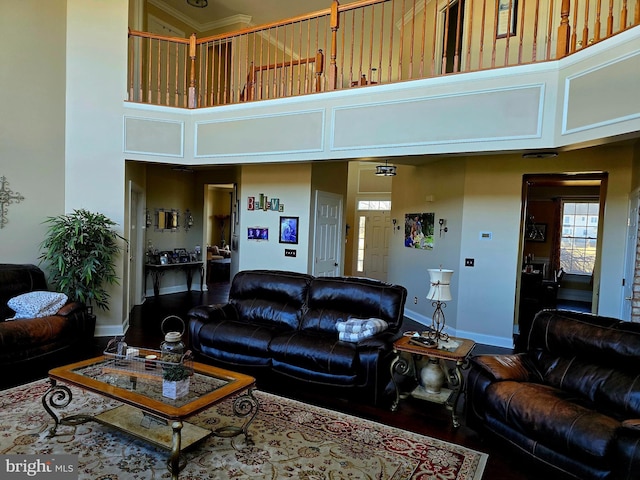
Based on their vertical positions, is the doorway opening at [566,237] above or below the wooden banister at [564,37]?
below

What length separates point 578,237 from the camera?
29.2 feet

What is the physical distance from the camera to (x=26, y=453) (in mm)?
2502

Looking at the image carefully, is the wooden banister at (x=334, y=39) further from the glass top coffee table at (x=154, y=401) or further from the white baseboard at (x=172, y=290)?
the white baseboard at (x=172, y=290)

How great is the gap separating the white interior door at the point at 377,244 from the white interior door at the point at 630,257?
6.21 meters

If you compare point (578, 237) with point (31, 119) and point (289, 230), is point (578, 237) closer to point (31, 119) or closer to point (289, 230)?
point (289, 230)

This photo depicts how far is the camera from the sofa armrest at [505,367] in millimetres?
2945

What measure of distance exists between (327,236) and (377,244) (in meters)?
4.12

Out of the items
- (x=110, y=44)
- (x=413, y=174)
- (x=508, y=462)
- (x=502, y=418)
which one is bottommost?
(x=508, y=462)

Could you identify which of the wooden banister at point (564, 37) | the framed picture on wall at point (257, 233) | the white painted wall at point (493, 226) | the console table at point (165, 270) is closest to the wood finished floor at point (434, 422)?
the white painted wall at point (493, 226)

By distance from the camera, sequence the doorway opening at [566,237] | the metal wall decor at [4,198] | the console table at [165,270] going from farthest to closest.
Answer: the doorway opening at [566,237]
the console table at [165,270]
the metal wall decor at [4,198]

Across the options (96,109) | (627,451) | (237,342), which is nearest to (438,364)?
(627,451)

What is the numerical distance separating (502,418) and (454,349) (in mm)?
662

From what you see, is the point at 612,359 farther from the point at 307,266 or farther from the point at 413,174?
the point at 413,174

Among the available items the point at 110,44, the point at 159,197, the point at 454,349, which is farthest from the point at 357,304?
the point at 159,197
